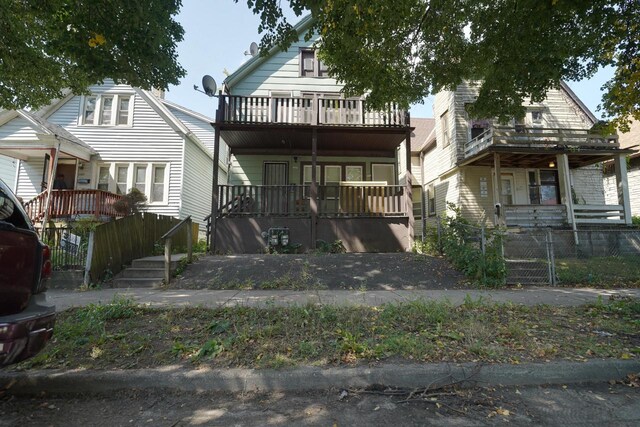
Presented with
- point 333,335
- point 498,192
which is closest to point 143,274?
point 333,335

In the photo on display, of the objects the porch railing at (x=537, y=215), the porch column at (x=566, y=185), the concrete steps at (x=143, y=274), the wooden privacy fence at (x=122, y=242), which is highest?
the porch column at (x=566, y=185)

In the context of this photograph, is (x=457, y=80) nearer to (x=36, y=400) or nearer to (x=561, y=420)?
(x=561, y=420)

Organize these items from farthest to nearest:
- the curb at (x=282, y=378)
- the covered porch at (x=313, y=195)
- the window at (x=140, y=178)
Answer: the window at (x=140, y=178), the covered porch at (x=313, y=195), the curb at (x=282, y=378)

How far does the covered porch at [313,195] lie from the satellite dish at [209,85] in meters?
1.36

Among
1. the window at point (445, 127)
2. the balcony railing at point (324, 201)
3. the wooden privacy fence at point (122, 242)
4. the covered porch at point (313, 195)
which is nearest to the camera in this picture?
the wooden privacy fence at point (122, 242)

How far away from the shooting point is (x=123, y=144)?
14.9 m

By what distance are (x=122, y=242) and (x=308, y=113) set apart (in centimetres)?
710

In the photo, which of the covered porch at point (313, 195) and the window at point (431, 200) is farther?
the window at point (431, 200)

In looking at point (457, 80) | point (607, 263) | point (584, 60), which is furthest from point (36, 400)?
point (607, 263)

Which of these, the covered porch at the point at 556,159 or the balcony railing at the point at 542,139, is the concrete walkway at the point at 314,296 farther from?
the balcony railing at the point at 542,139

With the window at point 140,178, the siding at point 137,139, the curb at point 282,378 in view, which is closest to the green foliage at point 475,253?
the curb at point 282,378

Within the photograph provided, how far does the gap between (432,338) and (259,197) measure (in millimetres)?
8610

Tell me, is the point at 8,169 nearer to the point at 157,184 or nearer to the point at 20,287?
the point at 157,184

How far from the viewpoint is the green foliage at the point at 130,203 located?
41.7 ft
